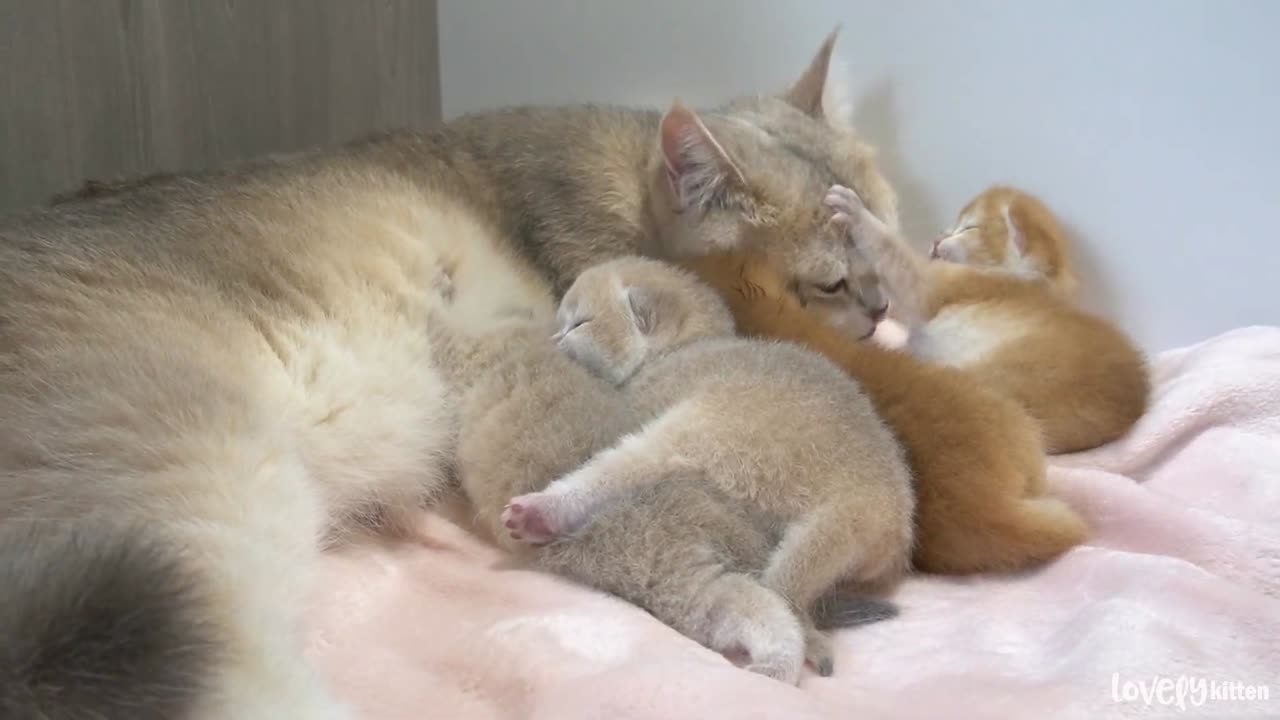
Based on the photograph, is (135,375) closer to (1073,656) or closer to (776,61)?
(1073,656)

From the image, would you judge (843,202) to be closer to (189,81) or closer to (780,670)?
(780,670)

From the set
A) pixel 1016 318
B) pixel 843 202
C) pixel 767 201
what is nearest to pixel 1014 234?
pixel 1016 318

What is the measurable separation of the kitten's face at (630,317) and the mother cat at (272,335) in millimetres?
142

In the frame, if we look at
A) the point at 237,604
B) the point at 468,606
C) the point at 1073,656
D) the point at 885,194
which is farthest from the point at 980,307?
the point at 237,604

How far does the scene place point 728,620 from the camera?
1213mm

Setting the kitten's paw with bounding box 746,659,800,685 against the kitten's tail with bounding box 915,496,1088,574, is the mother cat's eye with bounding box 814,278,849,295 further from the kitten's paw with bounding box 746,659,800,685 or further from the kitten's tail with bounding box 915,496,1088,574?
the kitten's paw with bounding box 746,659,800,685

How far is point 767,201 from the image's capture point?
190 cm

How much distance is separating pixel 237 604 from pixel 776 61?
6.21 feet

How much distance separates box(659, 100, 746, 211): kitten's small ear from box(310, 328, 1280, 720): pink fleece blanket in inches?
29.4

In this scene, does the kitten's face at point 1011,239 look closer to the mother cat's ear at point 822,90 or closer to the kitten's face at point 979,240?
the kitten's face at point 979,240

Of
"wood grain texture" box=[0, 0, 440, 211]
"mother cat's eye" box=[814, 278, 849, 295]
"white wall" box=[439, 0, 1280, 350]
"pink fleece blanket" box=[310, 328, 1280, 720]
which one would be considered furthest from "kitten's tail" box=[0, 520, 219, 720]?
"white wall" box=[439, 0, 1280, 350]

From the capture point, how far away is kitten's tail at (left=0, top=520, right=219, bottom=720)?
0.78m

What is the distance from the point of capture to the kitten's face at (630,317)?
164cm

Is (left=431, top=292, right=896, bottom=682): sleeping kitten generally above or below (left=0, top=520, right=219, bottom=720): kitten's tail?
below
